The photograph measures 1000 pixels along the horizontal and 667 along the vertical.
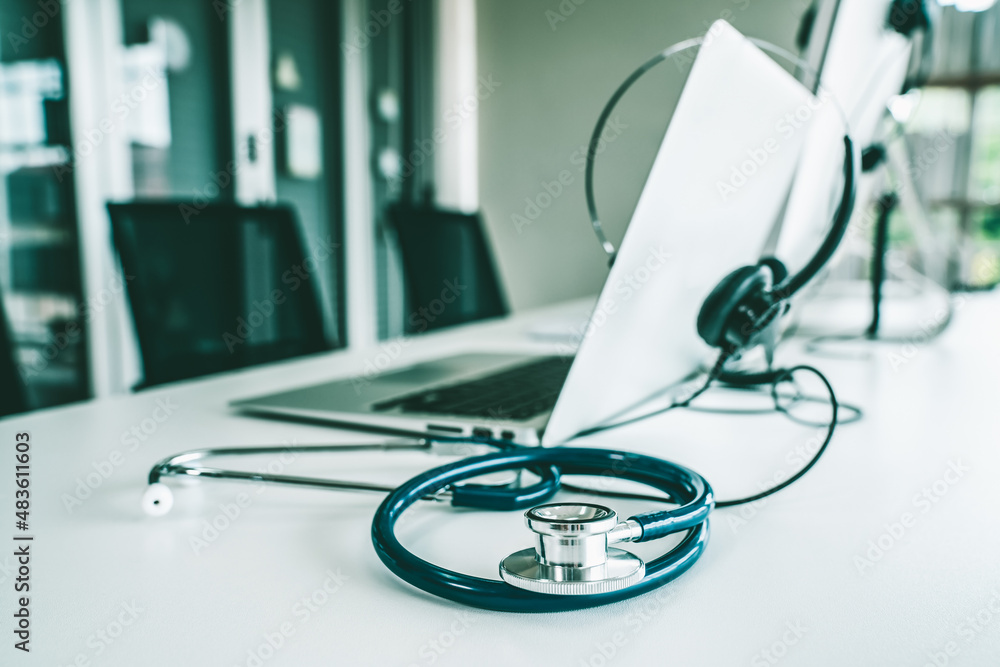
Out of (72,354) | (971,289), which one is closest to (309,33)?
(72,354)

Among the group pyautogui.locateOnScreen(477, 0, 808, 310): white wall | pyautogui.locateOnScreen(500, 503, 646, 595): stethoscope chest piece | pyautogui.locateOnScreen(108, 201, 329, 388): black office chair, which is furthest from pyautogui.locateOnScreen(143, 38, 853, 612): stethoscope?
pyautogui.locateOnScreen(477, 0, 808, 310): white wall

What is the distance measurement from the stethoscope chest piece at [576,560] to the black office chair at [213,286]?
1.10 metres

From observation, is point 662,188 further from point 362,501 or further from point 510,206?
point 510,206

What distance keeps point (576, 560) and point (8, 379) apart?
1.04 metres

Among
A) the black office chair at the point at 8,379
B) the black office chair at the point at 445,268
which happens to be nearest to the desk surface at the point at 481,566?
the black office chair at the point at 8,379

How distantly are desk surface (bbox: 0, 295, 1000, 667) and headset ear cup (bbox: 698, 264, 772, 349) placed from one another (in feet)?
0.29

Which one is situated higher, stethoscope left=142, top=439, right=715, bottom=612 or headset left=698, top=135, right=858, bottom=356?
headset left=698, top=135, right=858, bottom=356

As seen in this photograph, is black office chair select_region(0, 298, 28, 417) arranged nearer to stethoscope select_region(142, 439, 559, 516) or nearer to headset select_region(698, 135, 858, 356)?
stethoscope select_region(142, 439, 559, 516)

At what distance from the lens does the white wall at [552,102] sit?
1.66 metres

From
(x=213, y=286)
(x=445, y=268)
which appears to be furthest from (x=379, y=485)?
(x=445, y=268)

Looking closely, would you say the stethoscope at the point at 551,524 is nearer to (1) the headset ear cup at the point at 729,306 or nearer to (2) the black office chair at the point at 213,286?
(1) the headset ear cup at the point at 729,306

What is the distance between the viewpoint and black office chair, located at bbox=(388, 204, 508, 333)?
1.81 meters

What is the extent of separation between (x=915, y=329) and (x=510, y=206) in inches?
88.8

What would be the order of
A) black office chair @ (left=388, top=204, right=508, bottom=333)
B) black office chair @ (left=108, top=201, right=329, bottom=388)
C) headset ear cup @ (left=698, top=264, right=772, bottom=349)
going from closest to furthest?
headset ear cup @ (left=698, top=264, right=772, bottom=349)
black office chair @ (left=108, top=201, right=329, bottom=388)
black office chair @ (left=388, top=204, right=508, bottom=333)
